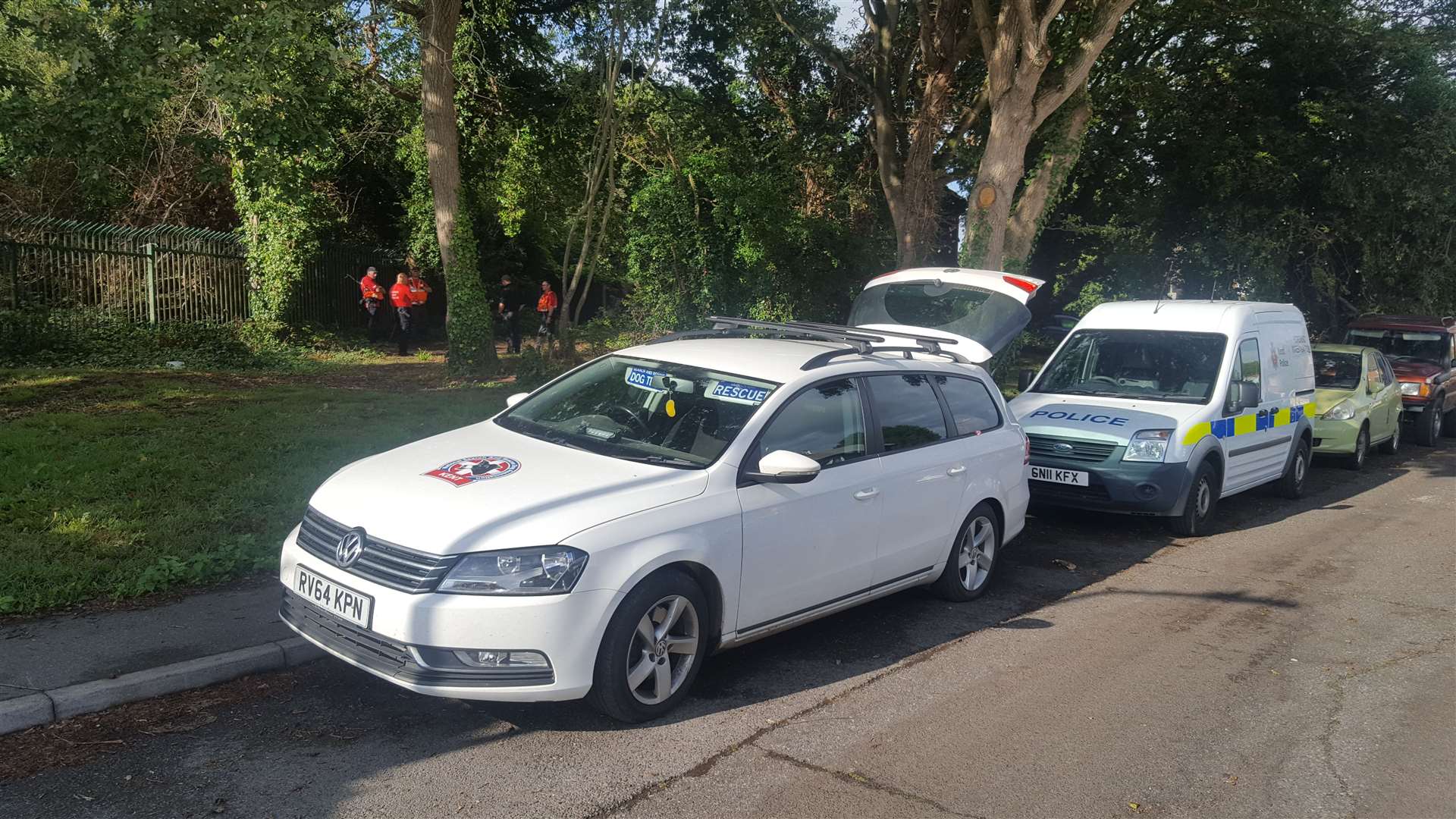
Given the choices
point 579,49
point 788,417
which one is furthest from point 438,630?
point 579,49

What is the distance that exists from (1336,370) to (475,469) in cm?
1237

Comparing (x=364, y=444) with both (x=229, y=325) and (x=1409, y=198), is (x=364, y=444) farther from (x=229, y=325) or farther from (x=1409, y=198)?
(x=1409, y=198)

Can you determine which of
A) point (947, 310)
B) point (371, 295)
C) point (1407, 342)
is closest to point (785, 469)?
point (947, 310)

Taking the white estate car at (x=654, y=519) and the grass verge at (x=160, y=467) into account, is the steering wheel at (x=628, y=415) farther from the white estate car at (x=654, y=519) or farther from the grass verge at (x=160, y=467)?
the grass verge at (x=160, y=467)

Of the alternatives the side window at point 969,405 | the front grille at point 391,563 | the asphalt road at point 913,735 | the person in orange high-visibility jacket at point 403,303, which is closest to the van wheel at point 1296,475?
the asphalt road at point 913,735

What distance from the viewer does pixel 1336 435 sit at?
1248 centimetres

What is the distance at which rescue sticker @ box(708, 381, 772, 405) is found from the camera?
17.3 feet

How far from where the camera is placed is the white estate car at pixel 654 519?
4.12 metres

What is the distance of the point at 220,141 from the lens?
37.3ft

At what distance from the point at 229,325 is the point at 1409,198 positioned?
2085 centimetres

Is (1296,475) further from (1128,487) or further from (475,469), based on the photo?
(475,469)

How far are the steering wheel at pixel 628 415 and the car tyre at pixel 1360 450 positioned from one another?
432 inches

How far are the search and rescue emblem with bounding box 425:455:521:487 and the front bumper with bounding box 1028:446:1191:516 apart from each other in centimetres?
552

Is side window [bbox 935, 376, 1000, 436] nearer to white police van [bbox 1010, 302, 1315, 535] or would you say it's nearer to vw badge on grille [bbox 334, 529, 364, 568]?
white police van [bbox 1010, 302, 1315, 535]
